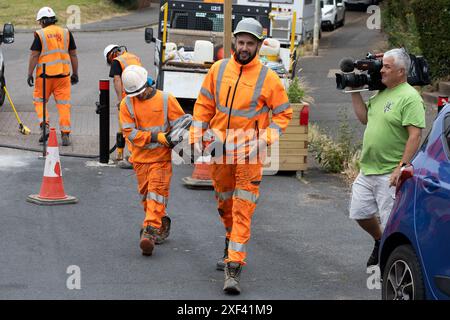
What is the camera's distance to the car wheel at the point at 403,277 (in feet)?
21.5

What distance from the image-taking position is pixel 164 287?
827cm

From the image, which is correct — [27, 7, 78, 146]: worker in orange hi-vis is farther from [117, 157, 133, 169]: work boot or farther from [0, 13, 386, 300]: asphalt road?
[117, 157, 133, 169]: work boot

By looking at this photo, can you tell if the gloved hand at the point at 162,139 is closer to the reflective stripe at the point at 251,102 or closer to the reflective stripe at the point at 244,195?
the reflective stripe at the point at 251,102

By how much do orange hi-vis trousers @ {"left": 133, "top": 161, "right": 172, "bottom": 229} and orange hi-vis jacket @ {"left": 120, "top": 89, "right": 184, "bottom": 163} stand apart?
0.06 meters

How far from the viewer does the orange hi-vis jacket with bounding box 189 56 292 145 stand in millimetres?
8273

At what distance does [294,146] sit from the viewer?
530 inches

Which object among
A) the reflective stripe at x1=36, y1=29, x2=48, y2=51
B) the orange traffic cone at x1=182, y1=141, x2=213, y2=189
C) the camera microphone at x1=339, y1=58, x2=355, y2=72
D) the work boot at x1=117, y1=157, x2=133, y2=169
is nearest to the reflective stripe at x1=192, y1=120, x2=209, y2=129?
the camera microphone at x1=339, y1=58, x2=355, y2=72

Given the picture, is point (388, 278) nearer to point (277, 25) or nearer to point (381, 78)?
point (381, 78)

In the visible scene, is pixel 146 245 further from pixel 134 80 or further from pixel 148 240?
pixel 134 80

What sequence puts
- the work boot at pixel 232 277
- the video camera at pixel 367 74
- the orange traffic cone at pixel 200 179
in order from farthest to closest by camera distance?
1. the orange traffic cone at pixel 200 179
2. the video camera at pixel 367 74
3. the work boot at pixel 232 277

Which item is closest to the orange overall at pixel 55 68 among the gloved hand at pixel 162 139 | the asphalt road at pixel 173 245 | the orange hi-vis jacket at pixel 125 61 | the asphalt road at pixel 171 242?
the asphalt road at pixel 171 242

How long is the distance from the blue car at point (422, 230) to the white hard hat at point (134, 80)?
2.98m

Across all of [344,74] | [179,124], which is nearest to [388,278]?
[344,74]

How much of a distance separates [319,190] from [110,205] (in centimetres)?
271
